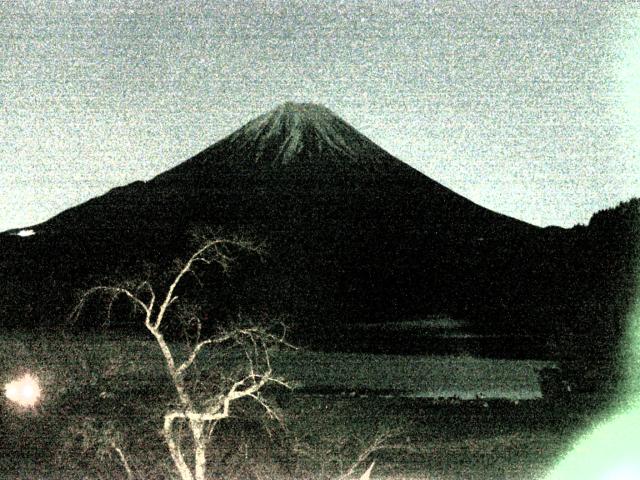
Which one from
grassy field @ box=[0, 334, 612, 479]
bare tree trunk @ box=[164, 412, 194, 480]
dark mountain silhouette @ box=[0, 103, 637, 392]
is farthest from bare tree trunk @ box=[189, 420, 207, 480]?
dark mountain silhouette @ box=[0, 103, 637, 392]

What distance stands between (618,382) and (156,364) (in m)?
21.5

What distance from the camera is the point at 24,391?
28.0 m

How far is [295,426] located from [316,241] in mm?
67237

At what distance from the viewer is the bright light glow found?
26.7m

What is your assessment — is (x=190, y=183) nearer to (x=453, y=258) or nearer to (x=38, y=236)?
(x=38, y=236)

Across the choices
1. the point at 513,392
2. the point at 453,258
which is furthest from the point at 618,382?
the point at 453,258

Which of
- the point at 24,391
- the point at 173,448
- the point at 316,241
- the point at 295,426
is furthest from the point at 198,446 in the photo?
the point at 316,241

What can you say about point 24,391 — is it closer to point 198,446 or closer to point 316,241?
point 198,446

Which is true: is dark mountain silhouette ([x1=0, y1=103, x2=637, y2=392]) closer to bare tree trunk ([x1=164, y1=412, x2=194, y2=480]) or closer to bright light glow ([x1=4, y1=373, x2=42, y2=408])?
bright light glow ([x1=4, y1=373, x2=42, y2=408])

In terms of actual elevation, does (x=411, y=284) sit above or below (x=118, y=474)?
below

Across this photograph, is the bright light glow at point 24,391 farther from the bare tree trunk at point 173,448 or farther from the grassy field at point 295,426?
the bare tree trunk at point 173,448

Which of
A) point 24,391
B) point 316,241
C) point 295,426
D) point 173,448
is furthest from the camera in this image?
point 316,241

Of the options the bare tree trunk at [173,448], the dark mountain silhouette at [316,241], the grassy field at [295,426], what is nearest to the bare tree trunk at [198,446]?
the bare tree trunk at [173,448]

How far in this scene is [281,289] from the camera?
78.4 metres
